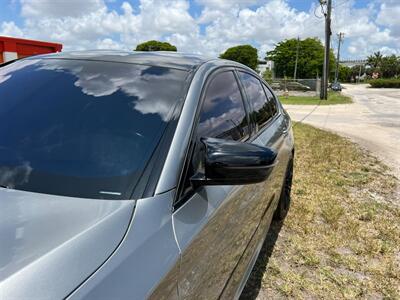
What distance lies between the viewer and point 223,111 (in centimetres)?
239

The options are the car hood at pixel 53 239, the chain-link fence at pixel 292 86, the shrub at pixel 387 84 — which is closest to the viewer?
the car hood at pixel 53 239

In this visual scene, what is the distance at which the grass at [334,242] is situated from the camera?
317cm

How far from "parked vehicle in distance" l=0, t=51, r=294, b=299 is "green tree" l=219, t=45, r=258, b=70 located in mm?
94425

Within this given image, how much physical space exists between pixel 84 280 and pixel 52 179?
56cm

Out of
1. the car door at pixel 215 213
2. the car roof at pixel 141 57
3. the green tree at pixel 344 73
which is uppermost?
the car roof at pixel 141 57

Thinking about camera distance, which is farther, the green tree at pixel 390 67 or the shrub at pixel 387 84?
the green tree at pixel 390 67

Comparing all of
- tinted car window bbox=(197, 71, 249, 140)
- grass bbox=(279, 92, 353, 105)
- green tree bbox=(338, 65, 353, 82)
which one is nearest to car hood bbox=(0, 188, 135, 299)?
tinted car window bbox=(197, 71, 249, 140)

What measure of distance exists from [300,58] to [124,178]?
78.8m

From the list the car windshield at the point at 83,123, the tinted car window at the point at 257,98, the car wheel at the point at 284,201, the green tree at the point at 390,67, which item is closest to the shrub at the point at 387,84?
the green tree at the point at 390,67

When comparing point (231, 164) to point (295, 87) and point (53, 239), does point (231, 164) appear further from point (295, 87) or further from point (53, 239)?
point (295, 87)

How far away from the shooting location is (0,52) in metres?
5.54

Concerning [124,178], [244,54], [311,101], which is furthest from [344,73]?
[124,178]

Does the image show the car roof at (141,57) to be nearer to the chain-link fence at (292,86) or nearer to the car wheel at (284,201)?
the car wheel at (284,201)

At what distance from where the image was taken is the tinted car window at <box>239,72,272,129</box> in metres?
3.08
